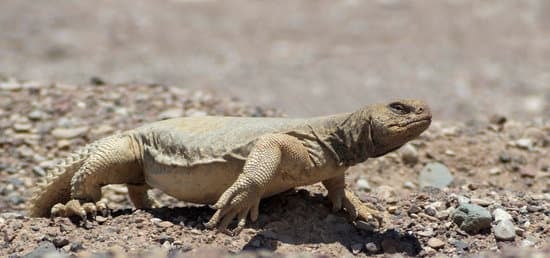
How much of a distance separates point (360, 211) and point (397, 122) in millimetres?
1252

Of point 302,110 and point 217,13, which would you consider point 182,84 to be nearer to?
point 302,110

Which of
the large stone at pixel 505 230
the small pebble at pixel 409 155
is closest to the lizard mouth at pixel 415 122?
the large stone at pixel 505 230

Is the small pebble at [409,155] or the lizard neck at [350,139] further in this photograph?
the small pebble at [409,155]

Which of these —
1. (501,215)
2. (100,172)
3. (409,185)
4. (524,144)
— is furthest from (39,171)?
(524,144)

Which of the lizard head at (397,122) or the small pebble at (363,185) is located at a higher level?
the lizard head at (397,122)

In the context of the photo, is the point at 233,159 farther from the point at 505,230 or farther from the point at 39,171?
the point at 39,171

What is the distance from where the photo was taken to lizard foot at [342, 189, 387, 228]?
8.34m

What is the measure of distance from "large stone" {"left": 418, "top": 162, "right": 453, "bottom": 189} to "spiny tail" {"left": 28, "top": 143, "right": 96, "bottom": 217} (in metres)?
4.40

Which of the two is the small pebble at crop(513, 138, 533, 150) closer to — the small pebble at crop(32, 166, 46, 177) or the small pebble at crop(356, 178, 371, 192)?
the small pebble at crop(356, 178, 371, 192)

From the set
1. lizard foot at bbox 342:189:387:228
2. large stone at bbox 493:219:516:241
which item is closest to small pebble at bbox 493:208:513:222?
large stone at bbox 493:219:516:241

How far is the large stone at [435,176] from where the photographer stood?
10930mm

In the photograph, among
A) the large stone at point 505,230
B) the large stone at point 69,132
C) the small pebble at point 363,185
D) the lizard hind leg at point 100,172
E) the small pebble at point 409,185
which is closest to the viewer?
the large stone at point 505,230

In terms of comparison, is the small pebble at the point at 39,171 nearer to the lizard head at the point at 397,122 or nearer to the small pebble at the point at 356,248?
the small pebble at the point at 356,248

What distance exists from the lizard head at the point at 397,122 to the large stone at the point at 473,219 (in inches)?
40.4
